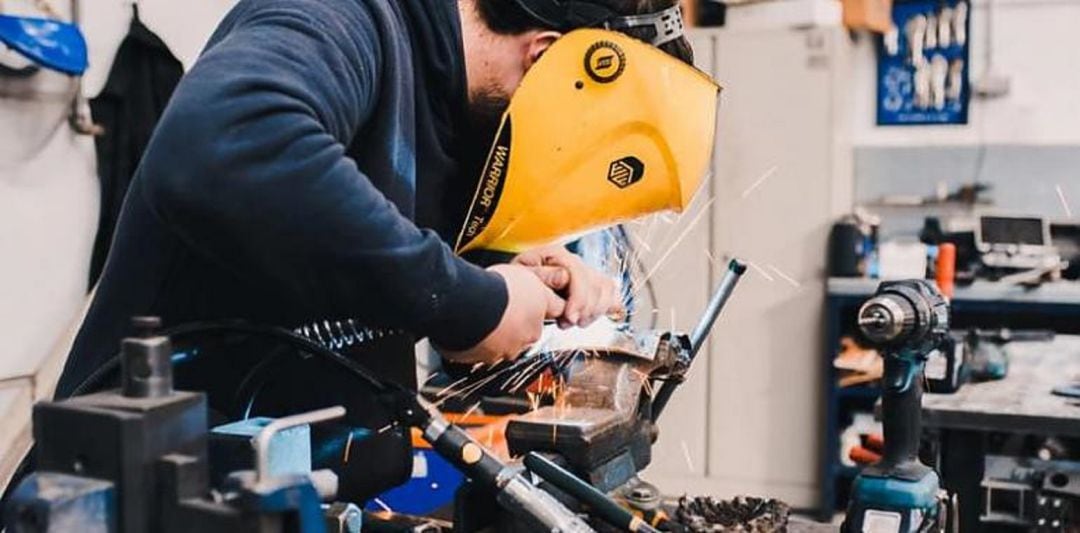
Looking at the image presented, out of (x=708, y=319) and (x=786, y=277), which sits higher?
(x=708, y=319)

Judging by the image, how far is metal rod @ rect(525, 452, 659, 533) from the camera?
3.26 ft

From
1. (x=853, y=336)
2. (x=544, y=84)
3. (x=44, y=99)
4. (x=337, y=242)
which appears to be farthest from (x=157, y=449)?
(x=853, y=336)

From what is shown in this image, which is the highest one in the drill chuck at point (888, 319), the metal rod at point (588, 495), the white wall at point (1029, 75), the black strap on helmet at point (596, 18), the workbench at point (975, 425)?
the white wall at point (1029, 75)

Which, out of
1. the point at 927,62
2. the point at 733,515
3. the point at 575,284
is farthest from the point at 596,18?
the point at 927,62

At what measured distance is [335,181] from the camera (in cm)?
87

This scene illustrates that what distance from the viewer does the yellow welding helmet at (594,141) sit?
1178mm

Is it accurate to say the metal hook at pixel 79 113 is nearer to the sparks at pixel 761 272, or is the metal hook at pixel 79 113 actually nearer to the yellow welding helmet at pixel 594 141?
the yellow welding helmet at pixel 594 141

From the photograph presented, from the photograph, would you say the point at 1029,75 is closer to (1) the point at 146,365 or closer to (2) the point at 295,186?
(2) the point at 295,186

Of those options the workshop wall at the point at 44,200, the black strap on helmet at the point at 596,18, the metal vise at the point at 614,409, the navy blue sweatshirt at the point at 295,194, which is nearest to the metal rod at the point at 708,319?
the metal vise at the point at 614,409

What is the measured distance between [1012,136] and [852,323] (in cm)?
111

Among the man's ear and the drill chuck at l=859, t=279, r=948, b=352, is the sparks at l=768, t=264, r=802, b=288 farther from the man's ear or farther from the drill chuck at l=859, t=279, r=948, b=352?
the man's ear

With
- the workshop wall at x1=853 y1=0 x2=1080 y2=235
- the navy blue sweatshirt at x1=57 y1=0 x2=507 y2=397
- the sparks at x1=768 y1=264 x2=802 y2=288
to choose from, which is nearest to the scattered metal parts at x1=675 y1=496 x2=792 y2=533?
the navy blue sweatshirt at x1=57 y1=0 x2=507 y2=397

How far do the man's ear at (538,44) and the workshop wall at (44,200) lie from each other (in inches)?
72.1

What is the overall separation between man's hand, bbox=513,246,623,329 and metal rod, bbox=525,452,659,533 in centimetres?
20
